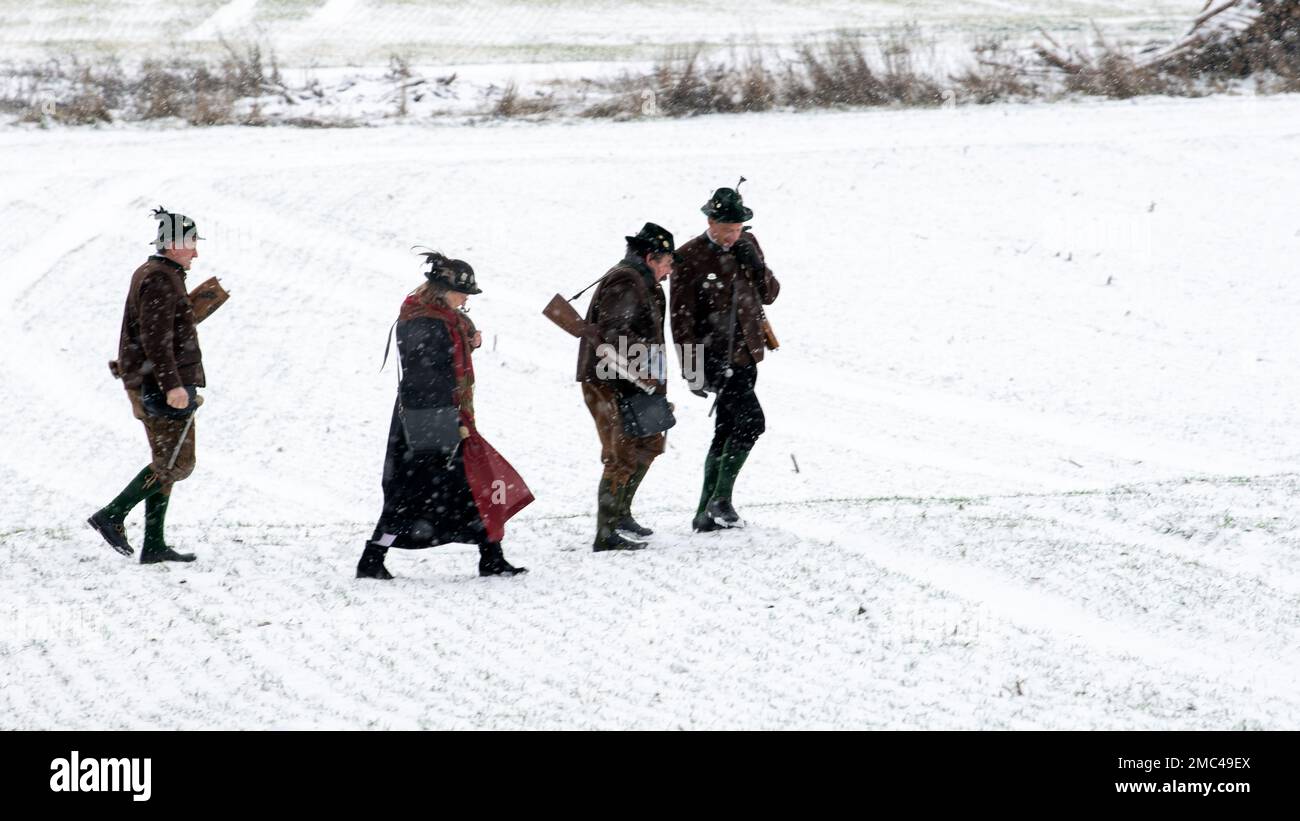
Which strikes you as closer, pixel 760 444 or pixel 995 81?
pixel 760 444

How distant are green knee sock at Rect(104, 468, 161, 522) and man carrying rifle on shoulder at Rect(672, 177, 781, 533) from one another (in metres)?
2.62

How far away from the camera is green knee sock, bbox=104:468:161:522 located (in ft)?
23.7

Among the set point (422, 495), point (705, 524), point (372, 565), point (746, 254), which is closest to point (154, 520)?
point (372, 565)

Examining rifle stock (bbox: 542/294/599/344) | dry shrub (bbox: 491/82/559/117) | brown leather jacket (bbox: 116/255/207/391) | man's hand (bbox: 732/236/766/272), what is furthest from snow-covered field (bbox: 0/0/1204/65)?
brown leather jacket (bbox: 116/255/207/391)

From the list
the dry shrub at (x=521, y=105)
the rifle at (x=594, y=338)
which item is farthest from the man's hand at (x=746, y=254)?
the dry shrub at (x=521, y=105)

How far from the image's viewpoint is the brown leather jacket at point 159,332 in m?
6.89

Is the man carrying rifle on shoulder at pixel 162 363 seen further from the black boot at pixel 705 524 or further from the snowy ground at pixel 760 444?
the black boot at pixel 705 524

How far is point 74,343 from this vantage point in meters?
13.3

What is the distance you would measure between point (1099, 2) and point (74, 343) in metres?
18.6

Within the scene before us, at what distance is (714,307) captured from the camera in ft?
24.8

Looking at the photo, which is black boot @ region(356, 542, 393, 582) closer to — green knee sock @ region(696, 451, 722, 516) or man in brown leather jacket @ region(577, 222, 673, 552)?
man in brown leather jacket @ region(577, 222, 673, 552)

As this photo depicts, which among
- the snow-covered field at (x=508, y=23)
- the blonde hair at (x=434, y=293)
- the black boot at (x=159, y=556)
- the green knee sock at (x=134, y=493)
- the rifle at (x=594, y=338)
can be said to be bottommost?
the black boot at (x=159, y=556)

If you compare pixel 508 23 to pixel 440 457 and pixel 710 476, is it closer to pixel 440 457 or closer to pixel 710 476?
pixel 710 476

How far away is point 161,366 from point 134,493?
0.75 m
